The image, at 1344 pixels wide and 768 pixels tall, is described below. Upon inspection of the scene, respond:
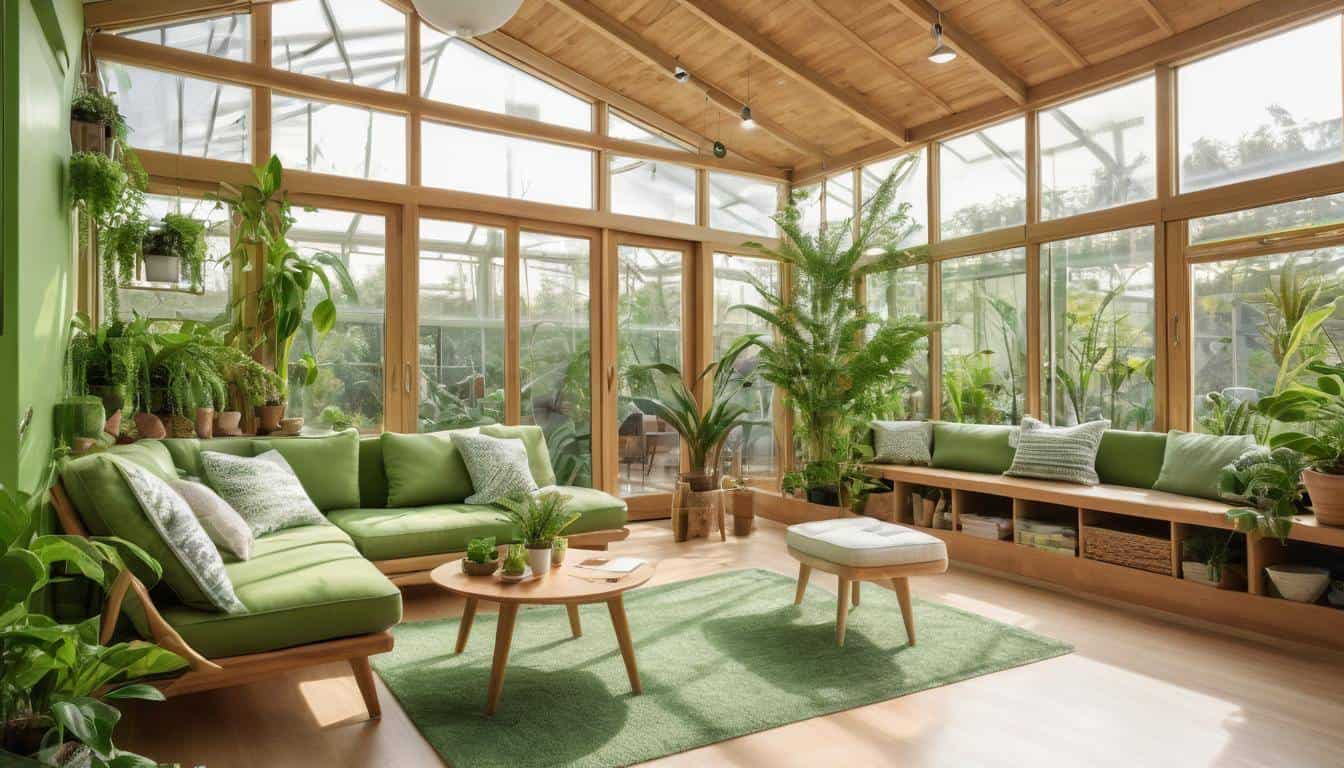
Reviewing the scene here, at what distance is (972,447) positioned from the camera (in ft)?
18.0

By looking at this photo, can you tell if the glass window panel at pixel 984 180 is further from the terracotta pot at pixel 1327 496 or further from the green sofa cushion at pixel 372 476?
the green sofa cushion at pixel 372 476

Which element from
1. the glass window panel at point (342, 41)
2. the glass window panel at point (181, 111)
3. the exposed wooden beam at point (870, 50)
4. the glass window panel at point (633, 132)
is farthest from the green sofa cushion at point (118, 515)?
the glass window panel at point (633, 132)

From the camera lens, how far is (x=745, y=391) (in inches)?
275

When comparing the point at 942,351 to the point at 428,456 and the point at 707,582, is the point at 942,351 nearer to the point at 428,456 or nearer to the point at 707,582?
the point at 707,582

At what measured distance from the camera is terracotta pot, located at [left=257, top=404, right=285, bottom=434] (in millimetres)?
4535

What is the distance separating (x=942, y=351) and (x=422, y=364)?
12.5 feet

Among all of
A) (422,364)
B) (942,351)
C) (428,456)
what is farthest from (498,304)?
(942,351)

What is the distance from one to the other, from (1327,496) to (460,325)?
4.85m

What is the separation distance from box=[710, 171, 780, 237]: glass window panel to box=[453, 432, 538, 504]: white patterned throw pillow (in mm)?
2970

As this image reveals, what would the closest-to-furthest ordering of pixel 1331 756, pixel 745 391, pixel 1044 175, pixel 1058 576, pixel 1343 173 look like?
pixel 1331 756
pixel 1343 173
pixel 1058 576
pixel 1044 175
pixel 745 391

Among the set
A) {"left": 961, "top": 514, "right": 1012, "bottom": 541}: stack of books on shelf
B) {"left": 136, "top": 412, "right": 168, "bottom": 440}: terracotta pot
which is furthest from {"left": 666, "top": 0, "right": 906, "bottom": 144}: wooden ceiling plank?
{"left": 136, "top": 412, "right": 168, "bottom": 440}: terracotta pot

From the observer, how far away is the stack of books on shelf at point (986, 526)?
492 cm

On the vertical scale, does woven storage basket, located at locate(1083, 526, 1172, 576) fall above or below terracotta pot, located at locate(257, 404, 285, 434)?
below

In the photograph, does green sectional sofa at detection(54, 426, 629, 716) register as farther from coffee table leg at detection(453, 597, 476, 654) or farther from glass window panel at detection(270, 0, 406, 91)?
glass window panel at detection(270, 0, 406, 91)
